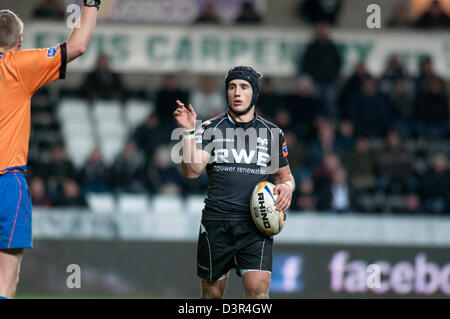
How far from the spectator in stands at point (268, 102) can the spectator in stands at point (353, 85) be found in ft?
4.13

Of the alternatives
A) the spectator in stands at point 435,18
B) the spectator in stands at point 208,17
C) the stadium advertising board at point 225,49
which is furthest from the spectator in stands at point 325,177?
the spectator in stands at point 435,18

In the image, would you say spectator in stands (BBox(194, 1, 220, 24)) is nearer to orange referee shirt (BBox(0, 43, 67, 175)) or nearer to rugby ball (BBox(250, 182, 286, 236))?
rugby ball (BBox(250, 182, 286, 236))

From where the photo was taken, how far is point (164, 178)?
13172 mm

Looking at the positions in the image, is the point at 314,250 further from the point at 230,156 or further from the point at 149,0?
the point at 149,0

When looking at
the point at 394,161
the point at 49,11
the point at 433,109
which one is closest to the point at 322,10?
the point at 433,109

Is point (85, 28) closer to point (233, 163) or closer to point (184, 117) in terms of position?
point (184, 117)

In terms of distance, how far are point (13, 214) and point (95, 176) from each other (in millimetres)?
8049

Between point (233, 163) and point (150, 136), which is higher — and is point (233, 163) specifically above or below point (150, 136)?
below

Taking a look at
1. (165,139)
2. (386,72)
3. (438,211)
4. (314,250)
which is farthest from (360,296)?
(386,72)

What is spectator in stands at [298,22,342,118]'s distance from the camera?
50.0 ft

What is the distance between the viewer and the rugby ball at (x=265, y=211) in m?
6.33

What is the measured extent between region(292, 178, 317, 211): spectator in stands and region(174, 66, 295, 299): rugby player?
6.06 meters

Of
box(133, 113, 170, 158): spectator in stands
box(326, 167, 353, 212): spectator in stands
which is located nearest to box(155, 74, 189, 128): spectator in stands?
box(133, 113, 170, 158): spectator in stands
